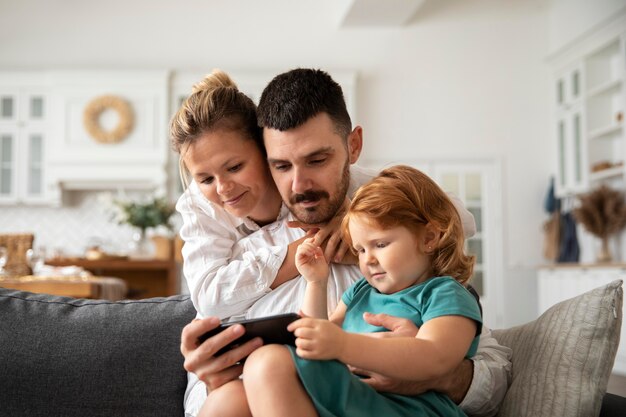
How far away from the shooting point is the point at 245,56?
8328 mm

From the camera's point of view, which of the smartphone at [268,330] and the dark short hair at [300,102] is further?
the dark short hair at [300,102]

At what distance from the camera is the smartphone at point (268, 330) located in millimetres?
1365

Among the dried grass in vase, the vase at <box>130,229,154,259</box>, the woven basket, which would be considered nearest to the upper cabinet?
the dried grass in vase

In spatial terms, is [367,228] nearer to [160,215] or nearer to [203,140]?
[203,140]

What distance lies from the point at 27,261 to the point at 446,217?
323cm

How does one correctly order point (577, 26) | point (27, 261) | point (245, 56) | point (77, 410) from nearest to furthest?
point (77, 410) → point (27, 261) → point (577, 26) → point (245, 56)

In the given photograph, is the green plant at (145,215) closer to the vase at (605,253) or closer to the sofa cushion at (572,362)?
the vase at (605,253)

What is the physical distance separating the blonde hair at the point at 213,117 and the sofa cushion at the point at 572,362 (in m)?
0.88

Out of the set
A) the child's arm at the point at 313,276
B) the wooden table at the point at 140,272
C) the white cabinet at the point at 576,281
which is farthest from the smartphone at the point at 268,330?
the wooden table at the point at 140,272

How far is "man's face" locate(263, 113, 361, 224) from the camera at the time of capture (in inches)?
74.6

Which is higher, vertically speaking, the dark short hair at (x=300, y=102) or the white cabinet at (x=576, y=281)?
the dark short hair at (x=300, y=102)

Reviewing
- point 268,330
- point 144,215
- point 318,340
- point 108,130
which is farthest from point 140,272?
point 318,340

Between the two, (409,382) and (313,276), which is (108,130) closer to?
(313,276)

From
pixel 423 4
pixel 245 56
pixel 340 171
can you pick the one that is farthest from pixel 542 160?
pixel 340 171
